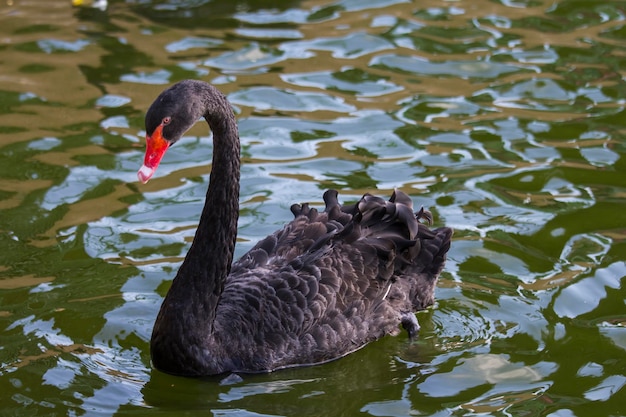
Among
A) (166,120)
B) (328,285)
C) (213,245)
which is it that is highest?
(166,120)

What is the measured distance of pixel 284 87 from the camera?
9.75 meters

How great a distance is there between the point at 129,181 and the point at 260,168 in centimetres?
94

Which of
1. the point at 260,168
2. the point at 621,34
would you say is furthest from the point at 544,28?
the point at 260,168

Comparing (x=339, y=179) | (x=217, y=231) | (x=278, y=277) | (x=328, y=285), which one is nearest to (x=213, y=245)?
(x=217, y=231)

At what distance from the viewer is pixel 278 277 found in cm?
598

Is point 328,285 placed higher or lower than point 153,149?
lower

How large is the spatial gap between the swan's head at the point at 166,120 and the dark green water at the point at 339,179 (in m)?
1.17

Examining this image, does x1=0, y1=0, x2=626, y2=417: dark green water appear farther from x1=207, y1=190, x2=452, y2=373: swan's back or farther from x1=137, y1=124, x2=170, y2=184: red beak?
x1=137, y1=124, x2=170, y2=184: red beak

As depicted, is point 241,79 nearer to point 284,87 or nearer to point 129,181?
point 284,87

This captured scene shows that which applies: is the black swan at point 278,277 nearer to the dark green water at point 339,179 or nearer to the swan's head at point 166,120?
the swan's head at point 166,120

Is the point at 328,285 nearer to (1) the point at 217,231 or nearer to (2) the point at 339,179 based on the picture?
(1) the point at 217,231

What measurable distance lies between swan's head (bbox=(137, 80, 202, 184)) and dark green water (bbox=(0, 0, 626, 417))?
117 cm

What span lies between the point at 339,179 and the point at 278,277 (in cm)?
215

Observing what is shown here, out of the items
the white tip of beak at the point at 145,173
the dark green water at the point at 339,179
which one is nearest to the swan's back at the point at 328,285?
the dark green water at the point at 339,179
